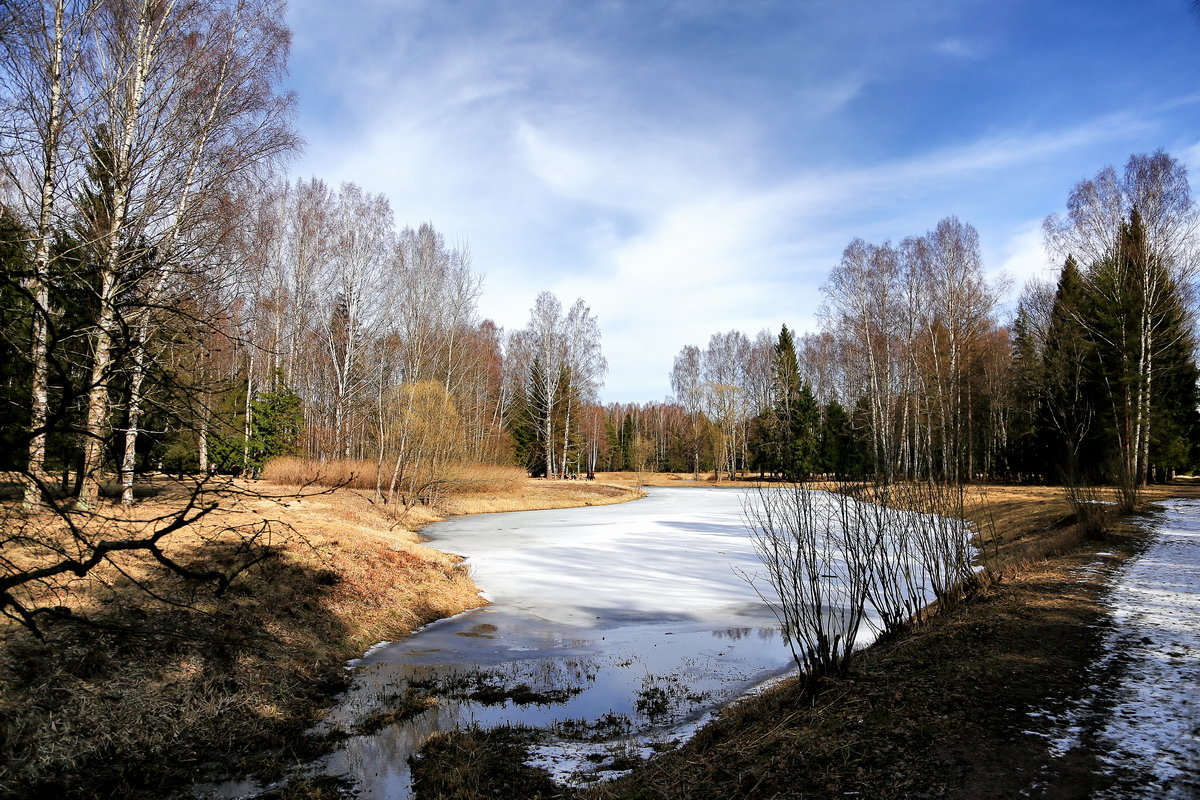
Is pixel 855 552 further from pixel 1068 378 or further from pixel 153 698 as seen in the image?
pixel 1068 378

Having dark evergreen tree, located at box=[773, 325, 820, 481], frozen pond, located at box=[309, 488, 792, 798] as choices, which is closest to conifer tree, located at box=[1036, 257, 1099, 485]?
dark evergreen tree, located at box=[773, 325, 820, 481]

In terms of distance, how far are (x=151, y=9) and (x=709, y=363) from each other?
161 ft

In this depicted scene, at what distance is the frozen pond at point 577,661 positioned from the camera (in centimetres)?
543

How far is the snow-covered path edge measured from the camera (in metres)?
3.35

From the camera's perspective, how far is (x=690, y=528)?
67.3 feet

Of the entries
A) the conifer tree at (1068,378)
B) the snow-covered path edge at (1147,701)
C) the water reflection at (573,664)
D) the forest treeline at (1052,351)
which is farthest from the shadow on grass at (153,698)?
the conifer tree at (1068,378)

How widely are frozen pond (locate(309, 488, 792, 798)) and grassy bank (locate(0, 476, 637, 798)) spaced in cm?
54

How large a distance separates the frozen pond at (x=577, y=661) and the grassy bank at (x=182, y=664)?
54cm

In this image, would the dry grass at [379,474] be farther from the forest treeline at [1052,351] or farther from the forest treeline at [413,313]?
the forest treeline at [1052,351]

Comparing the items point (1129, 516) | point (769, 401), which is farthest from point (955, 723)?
point (769, 401)

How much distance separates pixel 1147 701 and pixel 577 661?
540 cm

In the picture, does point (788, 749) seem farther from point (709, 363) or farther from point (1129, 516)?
point (709, 363)

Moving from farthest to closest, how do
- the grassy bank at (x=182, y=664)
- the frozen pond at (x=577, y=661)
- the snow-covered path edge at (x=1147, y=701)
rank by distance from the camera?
the frozen pond at (x=577, y=661) < the grassy bank at (x=182, y=664) < the snow-covered path edge at (x=1147, y=701)

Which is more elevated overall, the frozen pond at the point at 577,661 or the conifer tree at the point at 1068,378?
the conifer tree at the point at 1068,378
